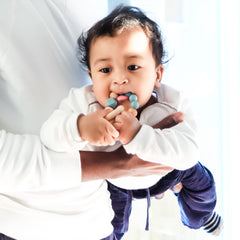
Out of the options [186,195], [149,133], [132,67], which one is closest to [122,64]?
[132,67]

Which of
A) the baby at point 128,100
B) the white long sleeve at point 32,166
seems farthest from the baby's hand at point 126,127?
the white long sleeve at point 32,166

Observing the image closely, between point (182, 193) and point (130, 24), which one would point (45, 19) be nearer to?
point (130, 24)

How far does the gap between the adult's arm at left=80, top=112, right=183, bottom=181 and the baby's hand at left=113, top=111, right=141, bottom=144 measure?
0.28 ft

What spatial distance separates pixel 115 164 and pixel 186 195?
289 millimetres

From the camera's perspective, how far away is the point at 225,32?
956 mm

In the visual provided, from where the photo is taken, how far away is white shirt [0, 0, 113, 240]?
0.59 meters

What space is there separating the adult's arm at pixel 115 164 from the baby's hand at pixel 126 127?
0.09 meters

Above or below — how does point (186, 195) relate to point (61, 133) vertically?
below

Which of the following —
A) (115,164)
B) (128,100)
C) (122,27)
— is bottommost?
(115,164)

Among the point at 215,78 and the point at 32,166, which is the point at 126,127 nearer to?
the point at 32,166

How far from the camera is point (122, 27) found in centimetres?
62

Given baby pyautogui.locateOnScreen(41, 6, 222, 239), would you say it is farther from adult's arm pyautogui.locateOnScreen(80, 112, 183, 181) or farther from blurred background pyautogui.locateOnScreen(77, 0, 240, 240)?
blurred background pyautogui.locateOnScreen(77, 0, 240, 240)

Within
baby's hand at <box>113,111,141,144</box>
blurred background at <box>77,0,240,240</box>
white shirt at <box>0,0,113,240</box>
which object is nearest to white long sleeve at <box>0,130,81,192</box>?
white shirt at <box>0,0,113,240</box>

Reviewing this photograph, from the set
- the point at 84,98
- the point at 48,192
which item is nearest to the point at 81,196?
the point at 48,192
